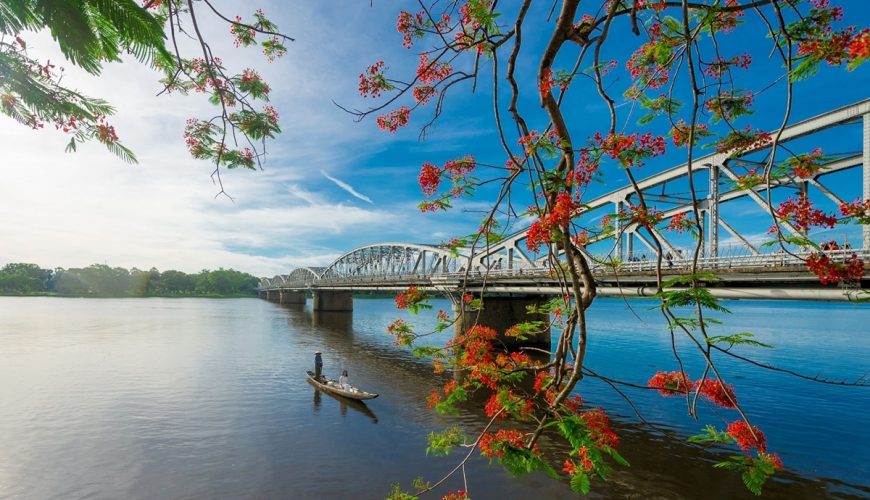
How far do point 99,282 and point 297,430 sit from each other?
593 ft

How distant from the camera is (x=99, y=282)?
155250mm

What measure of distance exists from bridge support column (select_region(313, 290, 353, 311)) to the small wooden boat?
213 feet

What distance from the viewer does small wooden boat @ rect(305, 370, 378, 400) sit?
796 inches

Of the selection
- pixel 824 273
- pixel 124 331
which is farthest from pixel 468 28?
pixel 124 331

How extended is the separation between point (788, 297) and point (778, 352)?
27000 mm

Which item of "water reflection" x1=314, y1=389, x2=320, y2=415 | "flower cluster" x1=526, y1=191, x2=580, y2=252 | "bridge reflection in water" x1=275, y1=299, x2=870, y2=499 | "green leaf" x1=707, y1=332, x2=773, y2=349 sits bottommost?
"bridge reflection in water" x1=275, y1=299, x2=870, y2=499

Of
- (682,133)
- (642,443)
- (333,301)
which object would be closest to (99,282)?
(333,301)

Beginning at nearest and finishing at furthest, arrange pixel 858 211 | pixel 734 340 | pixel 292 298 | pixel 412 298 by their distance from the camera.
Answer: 1. pixel 858 211
2. pixel 734 340
3. pixel 412 298
4. pixel 292 298

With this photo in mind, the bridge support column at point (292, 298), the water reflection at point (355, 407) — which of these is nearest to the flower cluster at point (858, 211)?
the water reflection at point (355, 407)

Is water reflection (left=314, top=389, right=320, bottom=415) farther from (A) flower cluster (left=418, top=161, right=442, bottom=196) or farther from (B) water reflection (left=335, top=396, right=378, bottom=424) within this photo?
(A) flower cluster (left=418, top=161, right=442, bottom=196)

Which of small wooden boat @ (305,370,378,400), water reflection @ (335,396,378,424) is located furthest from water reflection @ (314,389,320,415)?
water reflection @ (335,396,378,424)

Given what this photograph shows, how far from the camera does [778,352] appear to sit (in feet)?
123

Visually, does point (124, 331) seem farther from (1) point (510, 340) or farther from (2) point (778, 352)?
(2) point (778, 352)

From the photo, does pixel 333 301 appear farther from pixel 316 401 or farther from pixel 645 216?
pixel 645 216
